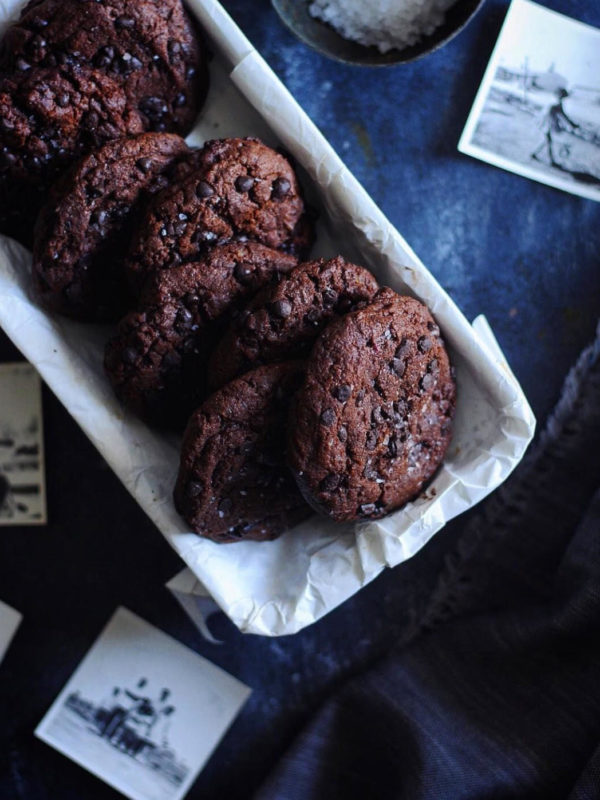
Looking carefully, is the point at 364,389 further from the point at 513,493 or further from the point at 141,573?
the point at 141,573

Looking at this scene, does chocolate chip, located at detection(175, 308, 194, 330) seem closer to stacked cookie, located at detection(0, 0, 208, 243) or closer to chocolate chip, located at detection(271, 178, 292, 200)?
chocolate chip, located at detection(271, 178, 292, 200)

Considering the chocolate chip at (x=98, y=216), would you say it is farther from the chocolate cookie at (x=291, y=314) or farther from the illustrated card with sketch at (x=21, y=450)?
the illustrated card with sketch at (x=21, y=450)

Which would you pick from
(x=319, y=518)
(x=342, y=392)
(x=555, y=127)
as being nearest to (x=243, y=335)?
(x=342, y=392)

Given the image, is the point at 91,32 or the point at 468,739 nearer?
the point at 91,32

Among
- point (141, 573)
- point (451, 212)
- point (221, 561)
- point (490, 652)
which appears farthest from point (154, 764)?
point (451, 212)

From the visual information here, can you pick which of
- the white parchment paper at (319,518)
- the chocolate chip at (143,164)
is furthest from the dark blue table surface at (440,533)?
the chocolate chip at (143,164)

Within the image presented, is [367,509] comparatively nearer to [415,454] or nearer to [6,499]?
[415,454]
